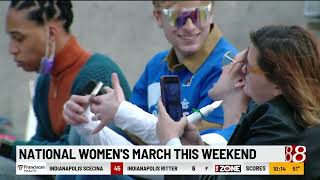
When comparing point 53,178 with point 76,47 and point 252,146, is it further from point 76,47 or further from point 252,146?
point 252,146

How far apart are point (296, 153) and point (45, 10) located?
1768 millimetres

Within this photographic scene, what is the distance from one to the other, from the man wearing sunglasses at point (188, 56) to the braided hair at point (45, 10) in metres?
0.57

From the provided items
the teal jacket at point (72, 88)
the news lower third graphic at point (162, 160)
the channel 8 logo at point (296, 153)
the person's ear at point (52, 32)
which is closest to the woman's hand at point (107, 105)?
the news lower third graphic at point (162, 160)

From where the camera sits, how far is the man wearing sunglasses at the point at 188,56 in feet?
9.81

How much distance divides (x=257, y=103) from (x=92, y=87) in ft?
2.50

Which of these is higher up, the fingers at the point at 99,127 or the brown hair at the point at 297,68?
the brown hair at the point at 297,68

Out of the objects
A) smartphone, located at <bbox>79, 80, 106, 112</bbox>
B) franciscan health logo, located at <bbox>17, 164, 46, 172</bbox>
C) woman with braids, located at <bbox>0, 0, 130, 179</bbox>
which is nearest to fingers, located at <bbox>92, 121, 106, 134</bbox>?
smartphone, located at <bbox>79, 80, 106, 112</bbox>

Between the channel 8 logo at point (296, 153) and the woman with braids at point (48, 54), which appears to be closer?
the channel 8 logo at point (296, 153)

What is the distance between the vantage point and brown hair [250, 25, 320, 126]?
2.38 m

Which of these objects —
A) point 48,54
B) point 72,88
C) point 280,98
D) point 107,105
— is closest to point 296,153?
point 280,98

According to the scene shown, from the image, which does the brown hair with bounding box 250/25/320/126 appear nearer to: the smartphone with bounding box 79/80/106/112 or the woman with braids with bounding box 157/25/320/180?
the woman with braids with bounding box 157/25/320/180

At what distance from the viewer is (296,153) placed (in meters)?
2.34

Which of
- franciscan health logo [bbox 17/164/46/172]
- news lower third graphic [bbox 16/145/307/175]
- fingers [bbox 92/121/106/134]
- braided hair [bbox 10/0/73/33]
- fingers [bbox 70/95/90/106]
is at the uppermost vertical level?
braided hair [bbox 10/0/73/33]

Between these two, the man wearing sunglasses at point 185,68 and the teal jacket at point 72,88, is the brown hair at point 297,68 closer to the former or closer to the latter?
the man wearing sunglasses at point 185,68
